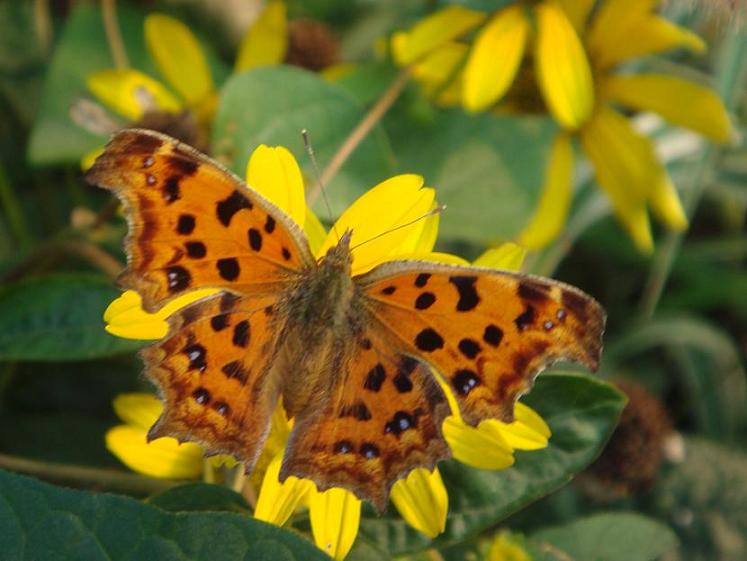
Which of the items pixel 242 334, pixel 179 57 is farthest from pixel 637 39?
pixel 242 334

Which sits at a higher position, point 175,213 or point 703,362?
point 175,213

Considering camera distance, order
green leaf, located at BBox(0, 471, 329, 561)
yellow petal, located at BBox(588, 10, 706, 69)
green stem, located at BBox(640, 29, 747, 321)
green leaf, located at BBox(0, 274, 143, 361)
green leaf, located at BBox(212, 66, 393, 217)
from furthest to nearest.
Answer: green stem, located at BBox(640, 29, 747, 321), yellow petal, located at BBox(588, 10, 706, 69), green leaf, located at BBox(212, 66, 393, 217), green leaf, located at BBox(0, 274, 143, 361), green leaf, located at BBox(0, 471, 329, 561)

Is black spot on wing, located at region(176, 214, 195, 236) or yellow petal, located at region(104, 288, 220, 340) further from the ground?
black spot on wing, located at region(176, 214, 195, 236)

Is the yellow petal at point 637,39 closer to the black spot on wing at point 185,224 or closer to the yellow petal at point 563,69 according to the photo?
the yellow petal at point 563,69

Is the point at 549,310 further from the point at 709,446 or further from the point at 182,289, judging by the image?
the point at 709,446

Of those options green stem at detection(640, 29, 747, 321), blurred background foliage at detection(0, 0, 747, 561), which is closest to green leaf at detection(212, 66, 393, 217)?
blurred background foliage at detection(0, 0, 747, 561)

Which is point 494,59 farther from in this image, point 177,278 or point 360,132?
point 177,278

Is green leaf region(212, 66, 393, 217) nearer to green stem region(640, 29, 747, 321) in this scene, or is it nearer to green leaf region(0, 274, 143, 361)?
green leaf region(0, 274, 143, 361)
